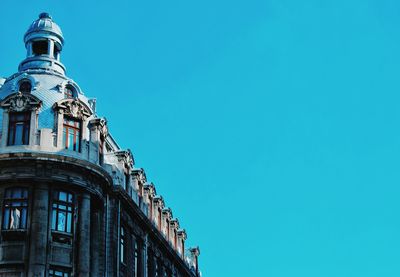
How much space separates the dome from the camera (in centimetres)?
4938

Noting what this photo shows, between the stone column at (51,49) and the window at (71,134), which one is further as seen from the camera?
the stone column at (51,49)

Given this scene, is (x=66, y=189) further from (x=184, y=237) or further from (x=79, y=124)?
(x=184, y=237)

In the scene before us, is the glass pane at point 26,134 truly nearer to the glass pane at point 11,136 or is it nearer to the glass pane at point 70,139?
the glass pane at point 11,136

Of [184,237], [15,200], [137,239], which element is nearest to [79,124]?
[15,200]

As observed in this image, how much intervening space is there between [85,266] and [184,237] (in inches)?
940

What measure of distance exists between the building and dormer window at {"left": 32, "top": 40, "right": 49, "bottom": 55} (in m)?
0.07

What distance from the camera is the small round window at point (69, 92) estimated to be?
45562 mm

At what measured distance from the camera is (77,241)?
1630 inches

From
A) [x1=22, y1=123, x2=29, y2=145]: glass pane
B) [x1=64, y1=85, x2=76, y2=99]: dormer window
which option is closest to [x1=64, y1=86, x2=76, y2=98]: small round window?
[x1=64, y1=85, x2=76, y2=99]: dormer window

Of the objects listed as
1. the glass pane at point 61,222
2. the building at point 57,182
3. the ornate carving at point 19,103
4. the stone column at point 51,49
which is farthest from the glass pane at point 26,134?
the stone column at point 51,49

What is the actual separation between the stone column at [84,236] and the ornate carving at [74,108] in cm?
514

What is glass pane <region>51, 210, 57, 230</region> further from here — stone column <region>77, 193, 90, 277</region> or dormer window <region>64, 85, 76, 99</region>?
dormer window <region>64, 85, 76, 99</region>

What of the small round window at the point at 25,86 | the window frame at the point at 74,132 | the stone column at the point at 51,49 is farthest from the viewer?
the stone column at the point at 51,49

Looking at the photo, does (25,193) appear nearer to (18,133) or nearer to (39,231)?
(39,231)
